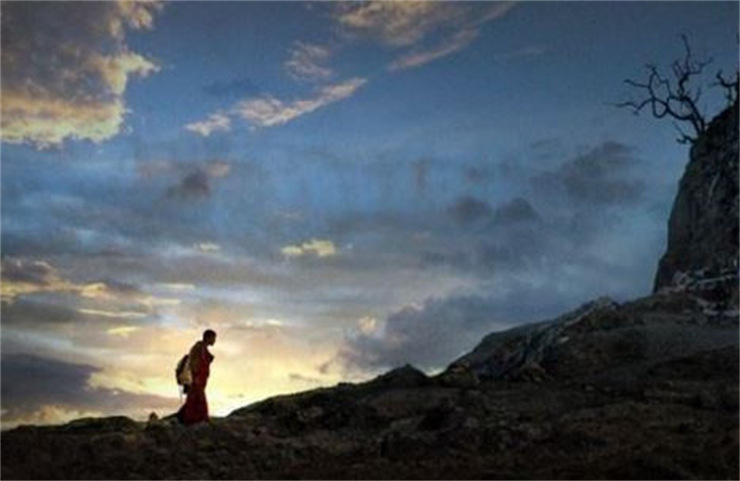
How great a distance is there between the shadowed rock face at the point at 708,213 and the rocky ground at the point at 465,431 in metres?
7.95

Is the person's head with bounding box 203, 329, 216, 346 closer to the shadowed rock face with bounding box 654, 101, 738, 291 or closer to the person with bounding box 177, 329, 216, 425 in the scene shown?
the person with bounding box 177, 329, 216, 425

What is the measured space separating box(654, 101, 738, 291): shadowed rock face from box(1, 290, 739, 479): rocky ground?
795 centimetres

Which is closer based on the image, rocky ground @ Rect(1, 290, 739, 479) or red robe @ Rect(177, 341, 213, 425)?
rocky ground @ Rect(1, 290, 739, 479)

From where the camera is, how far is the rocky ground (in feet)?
61.8

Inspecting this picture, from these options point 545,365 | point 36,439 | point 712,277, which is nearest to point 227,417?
point 36,439

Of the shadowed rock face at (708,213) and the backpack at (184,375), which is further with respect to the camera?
the shadowed rock face at (708,213)

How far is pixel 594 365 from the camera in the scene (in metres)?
29.6

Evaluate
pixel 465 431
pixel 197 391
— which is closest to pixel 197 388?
pixel 197 391

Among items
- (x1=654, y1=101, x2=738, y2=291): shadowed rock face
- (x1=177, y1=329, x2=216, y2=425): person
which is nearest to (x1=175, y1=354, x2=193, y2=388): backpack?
(x1=177, y1=329, x2=216, y2=425): person

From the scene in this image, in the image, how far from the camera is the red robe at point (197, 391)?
75.4ft

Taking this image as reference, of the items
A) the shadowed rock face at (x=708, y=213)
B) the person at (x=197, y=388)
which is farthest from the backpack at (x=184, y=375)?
the shadowed rock face at (x=708, y=213)

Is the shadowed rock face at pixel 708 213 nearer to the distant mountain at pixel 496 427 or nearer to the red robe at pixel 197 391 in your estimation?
the distant mountain at pixel 496 427

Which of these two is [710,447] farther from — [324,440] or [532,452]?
[324,440]

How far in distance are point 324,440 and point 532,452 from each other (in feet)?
15.9
